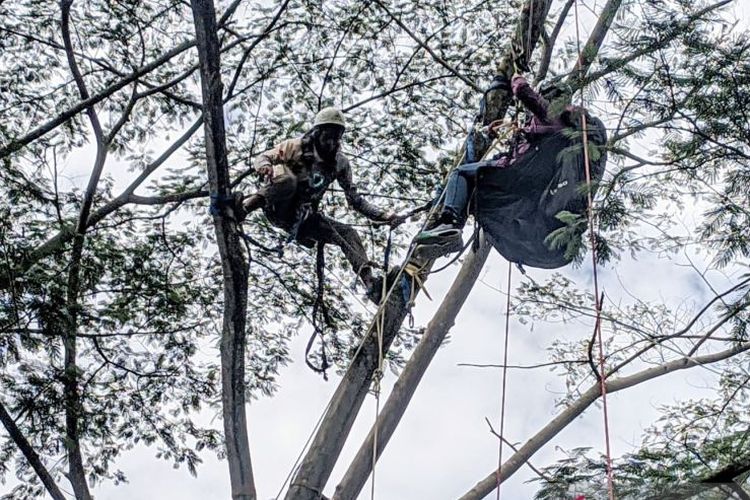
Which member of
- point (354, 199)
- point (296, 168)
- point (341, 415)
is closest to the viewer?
point (341, 415)

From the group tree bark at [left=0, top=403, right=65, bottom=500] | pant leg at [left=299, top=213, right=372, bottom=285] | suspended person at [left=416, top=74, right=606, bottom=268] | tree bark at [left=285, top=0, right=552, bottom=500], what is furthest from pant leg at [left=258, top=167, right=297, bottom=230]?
tree bark at [left=0, top=403, right=65, bottom=500]

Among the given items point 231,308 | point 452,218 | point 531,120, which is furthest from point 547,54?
point 231,308

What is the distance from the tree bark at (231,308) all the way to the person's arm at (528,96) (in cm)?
138

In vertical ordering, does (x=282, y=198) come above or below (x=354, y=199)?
below

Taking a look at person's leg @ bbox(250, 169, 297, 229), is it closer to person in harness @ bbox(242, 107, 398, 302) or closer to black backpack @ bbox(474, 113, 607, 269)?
person in harness @ bbox(242, 107, 398, 302)

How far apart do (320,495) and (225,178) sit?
58.1 inches

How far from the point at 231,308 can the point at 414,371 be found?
1.15 meters

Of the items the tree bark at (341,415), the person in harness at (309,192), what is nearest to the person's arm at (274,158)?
the person in harness at (309,192)

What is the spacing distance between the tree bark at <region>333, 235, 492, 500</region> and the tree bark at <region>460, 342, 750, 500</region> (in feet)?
2.51

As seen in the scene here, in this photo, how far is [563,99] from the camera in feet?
14.7

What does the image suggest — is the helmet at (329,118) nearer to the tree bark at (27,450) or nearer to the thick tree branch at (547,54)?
the thick tree branch at (547,54)

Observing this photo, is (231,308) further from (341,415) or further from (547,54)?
(547,54)

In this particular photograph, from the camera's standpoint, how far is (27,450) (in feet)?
19.5


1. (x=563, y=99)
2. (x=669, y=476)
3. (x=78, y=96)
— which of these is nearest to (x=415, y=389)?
(x=669, y=476)
